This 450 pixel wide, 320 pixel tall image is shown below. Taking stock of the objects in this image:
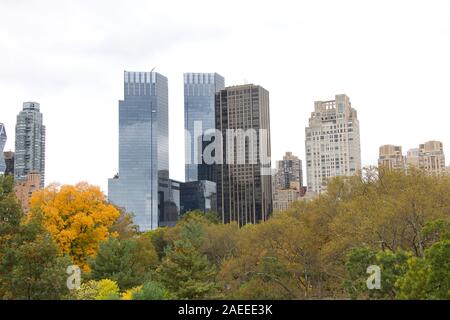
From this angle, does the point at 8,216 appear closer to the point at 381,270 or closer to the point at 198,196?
the point at 381,270

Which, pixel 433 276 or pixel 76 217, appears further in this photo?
pixel 76 217

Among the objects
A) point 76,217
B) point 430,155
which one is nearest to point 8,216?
point 76,217

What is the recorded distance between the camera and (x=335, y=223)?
29.9 m

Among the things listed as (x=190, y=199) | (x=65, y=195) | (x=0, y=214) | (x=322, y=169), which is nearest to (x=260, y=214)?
(x=322, y=169)

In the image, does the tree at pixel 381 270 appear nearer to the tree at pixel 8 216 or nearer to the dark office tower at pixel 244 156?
the tree at pixel 8 216

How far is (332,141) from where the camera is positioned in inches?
5546

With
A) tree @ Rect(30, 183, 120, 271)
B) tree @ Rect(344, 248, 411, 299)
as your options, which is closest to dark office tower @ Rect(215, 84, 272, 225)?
tree @ Rect(30, 183, 120, 271)

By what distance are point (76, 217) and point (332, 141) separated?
4372 inches

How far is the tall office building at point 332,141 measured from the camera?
13538 centimetres

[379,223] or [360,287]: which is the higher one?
[379,223]

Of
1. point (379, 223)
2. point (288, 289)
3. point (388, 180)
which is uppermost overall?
point (388, 180)
